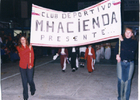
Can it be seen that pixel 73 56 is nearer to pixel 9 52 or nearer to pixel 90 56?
pixel 90 56

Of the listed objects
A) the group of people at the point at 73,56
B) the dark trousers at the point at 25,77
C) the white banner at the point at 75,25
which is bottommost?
the dark trousers at the point at 25,77

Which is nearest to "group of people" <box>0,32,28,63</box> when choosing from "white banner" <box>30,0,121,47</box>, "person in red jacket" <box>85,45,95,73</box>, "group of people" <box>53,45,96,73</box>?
"group of people" <box>53,45,96,73</box>

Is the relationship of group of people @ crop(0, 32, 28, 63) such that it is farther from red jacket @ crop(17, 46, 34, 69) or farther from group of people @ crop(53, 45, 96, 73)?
red jacket @ crop(17, 46, 34, 69)

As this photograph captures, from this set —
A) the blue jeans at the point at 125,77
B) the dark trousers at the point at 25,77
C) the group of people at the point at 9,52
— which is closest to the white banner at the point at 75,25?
the blue jeans at the point at 125,77

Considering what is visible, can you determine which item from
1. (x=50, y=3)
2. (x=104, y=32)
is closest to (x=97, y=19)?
(x=104, y=32)

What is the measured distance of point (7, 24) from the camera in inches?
822

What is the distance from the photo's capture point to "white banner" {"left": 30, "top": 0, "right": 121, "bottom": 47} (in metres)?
4.09

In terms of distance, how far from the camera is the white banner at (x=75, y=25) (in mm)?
4086

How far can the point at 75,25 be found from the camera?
175 inches

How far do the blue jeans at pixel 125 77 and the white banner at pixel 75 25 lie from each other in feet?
3.13

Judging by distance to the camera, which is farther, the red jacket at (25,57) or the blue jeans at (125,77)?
the red jacket at (25,57)

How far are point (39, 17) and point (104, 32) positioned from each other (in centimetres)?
164

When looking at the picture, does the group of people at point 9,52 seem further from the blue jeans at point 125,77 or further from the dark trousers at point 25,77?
the blue jeans at point 125,77

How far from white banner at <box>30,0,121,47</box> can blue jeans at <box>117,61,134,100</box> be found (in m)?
0.95
